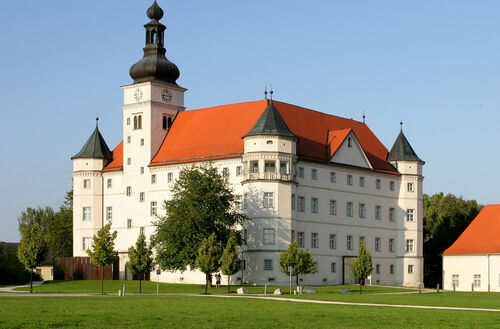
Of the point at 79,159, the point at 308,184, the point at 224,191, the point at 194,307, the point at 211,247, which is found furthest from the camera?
the point at 79,159

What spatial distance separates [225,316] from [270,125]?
128ft

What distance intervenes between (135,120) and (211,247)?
2467 centimetres

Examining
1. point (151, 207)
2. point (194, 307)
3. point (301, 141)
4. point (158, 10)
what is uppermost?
point (158, 10)

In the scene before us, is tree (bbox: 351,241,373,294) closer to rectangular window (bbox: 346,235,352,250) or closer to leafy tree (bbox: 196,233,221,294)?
leafy tree (bbox: 196,233,221,294)

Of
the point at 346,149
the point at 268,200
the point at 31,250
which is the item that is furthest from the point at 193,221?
the point at 346,149

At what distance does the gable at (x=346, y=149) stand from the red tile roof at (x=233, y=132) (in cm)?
49

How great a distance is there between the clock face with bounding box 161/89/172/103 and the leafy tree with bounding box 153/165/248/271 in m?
15.3

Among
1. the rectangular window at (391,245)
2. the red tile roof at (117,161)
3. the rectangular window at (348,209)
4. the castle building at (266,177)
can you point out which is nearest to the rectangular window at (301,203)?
the castle building at (266,177)

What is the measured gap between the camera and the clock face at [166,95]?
85875mm

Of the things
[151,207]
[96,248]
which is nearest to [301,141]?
[151,207]

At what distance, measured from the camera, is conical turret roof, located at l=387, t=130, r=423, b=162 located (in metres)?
87.8

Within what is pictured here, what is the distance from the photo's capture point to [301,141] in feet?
261

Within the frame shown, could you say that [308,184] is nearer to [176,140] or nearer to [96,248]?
[176,140]

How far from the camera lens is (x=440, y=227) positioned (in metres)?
97.6
